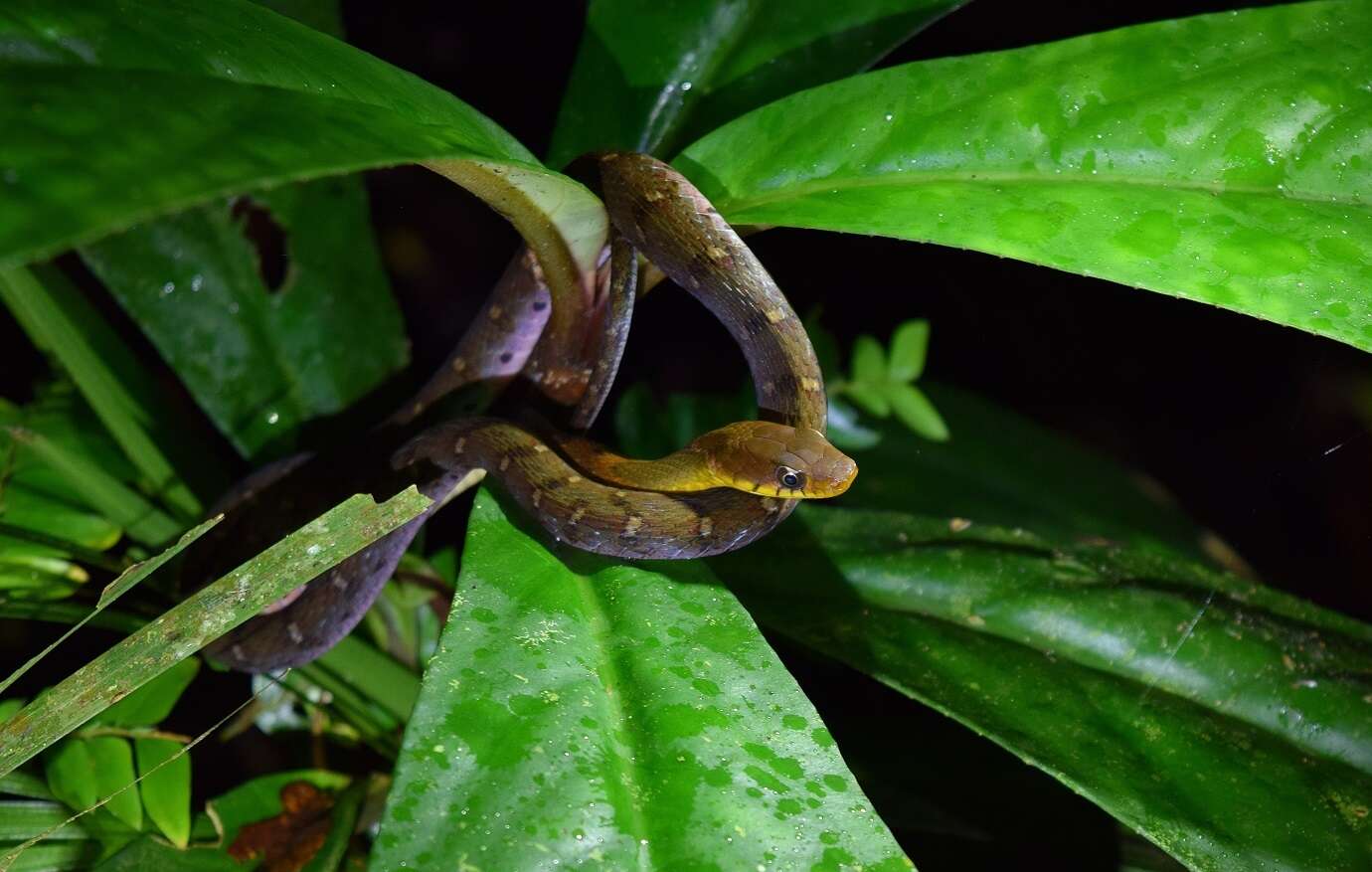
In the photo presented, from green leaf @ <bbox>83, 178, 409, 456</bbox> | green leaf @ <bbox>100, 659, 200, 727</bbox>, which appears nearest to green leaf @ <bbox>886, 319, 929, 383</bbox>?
green leaf @ <bbox>83, 178, 409, 456</bbox>

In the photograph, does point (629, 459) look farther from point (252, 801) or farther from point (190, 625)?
point (252, 801)

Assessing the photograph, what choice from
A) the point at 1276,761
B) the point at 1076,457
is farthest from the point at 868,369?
the point at 1276,761

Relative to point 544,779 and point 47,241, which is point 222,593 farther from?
point 47,241

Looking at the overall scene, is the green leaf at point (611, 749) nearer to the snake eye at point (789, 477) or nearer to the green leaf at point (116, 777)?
the snake eye at point (789, 477)

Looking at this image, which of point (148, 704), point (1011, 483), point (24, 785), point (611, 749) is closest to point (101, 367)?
point (148, 704)

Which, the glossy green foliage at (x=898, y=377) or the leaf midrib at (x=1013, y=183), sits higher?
the leaf midrib at (x=1013, y=183)

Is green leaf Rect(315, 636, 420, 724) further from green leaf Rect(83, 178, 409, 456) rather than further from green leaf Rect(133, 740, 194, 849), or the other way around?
green leaf Rect(83, 178, 409, 456)

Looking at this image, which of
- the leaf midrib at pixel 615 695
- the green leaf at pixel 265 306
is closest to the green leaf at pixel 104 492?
the green leaf at pixel 265 306
